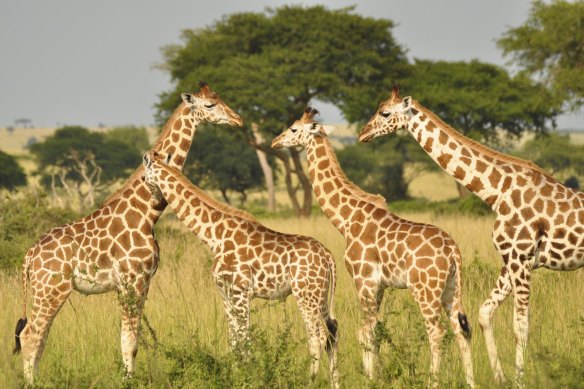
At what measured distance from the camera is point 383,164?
207 feet

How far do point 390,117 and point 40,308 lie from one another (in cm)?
351

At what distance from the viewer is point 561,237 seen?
8.90 meters

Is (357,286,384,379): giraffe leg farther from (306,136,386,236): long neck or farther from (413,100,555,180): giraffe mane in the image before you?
(413,100,555,180): giraffe mane

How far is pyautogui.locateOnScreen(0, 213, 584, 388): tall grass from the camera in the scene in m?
7.95

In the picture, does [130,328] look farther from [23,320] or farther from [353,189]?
[353,189]

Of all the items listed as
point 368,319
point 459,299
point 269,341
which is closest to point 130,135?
point 269,341

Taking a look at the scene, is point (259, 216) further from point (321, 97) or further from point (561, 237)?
point (561, 237)

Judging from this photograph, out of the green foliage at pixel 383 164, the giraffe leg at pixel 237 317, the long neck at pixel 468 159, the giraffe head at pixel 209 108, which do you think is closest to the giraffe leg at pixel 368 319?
the giraffe leg at pixel 237 317

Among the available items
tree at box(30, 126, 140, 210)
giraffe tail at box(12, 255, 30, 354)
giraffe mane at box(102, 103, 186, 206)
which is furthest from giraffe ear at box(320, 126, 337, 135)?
tree at box(30, 126, 140, 210)

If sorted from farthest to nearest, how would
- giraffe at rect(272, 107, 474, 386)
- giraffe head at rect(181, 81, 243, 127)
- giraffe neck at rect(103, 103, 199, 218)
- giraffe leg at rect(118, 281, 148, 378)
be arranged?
1. giraffe neck at rect(103, 103, 199, 218)
2. giraffe head at rect(181, 81, 243, 127)
3. giraffe leg at rect(118, 281, 148, 378)
4. giraffe at rect(272, 107, 474, 386)

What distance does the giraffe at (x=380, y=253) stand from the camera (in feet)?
26.5

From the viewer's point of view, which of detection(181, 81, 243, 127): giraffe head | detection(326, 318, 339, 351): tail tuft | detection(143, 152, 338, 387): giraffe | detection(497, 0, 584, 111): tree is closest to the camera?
detection(143, 152, 338, 387): giraffe

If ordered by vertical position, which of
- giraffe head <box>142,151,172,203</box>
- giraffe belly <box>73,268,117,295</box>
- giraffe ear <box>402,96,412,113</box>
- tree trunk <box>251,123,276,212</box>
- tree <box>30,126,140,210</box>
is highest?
tree <box>30,126,140,210</box>

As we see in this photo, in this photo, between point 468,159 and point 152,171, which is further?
point 468,159
